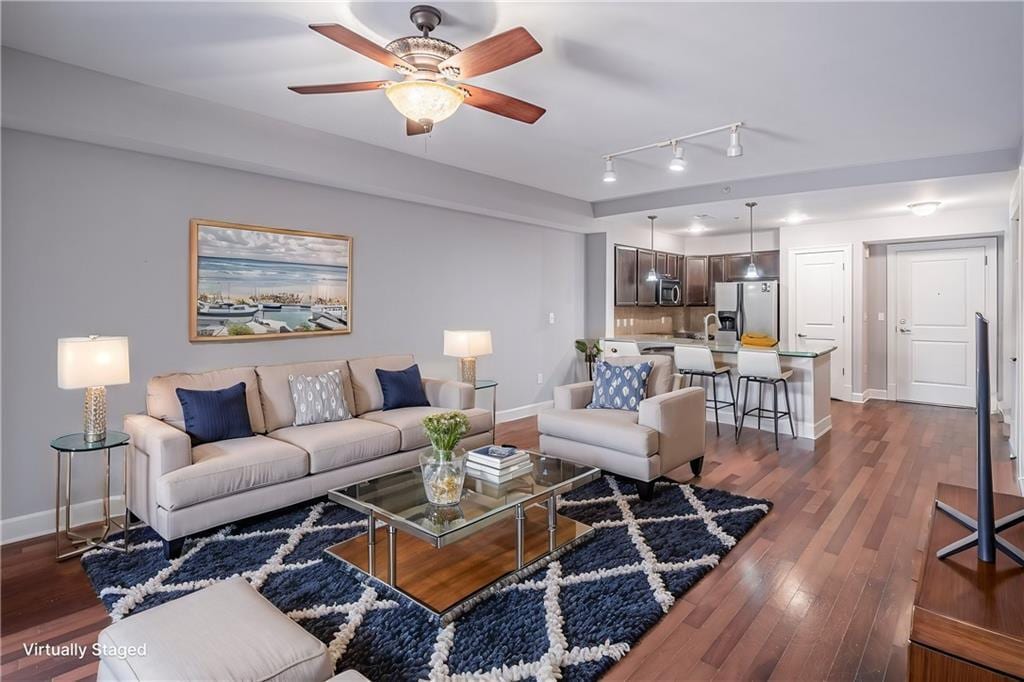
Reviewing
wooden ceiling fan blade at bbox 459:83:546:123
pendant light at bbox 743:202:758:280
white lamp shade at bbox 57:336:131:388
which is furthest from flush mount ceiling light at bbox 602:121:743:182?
white lamp shade at bbox 57:336:131:388

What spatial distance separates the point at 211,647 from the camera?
1.50 meters

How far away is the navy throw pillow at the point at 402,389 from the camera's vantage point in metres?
4.33

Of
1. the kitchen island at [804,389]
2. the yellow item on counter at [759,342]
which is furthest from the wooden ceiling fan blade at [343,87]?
the yellow item on counter at [759,342]

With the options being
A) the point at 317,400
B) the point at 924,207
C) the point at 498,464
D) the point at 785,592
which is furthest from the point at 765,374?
the point at 317,400

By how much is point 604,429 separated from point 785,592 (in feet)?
5.15

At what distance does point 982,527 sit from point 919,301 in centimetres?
698

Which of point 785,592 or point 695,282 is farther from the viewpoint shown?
point 695,282

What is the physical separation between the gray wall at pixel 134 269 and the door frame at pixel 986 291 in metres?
6.02

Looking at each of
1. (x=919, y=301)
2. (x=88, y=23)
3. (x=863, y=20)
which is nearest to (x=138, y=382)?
(x=88, y=23)

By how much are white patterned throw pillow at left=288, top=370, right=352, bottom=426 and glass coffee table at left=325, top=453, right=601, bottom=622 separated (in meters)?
1.06

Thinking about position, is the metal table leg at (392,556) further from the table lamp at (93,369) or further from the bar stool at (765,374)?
the bar stool at (765,374)

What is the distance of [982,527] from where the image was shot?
1.45 m

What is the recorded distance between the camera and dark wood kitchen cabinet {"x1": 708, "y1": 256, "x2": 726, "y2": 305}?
27.4 ft

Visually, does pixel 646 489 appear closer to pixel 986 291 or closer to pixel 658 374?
pixel 658 374
